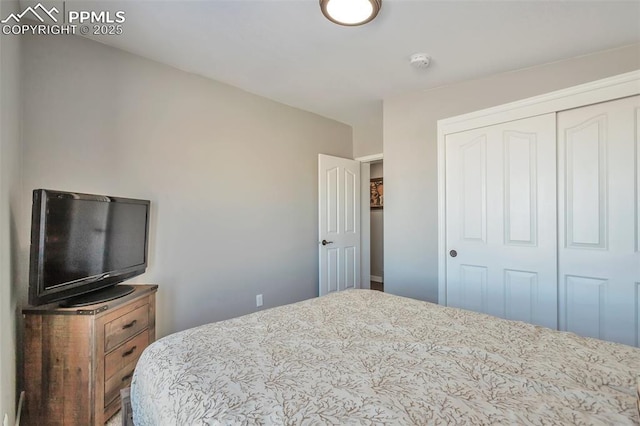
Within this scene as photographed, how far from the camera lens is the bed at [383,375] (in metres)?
0.82

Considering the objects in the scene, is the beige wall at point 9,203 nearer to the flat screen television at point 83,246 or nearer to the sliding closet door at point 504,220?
the flat screen television at point 83,246

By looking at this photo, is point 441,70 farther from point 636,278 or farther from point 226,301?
point 226,301

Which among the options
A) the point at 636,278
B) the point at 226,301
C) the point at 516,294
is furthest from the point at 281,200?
the point at 636,278

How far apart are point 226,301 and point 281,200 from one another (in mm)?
1194

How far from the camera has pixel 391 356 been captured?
1162 millimetres

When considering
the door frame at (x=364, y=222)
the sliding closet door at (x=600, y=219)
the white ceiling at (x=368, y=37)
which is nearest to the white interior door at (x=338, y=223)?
the door frame at (x=364, y=222)

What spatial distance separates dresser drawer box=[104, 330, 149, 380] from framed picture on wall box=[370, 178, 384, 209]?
429cm

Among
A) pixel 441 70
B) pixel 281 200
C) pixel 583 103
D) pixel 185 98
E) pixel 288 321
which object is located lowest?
pixel 288 321

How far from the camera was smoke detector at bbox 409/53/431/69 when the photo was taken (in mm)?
2335

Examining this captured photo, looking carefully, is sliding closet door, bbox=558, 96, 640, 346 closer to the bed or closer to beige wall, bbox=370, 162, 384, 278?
the bed

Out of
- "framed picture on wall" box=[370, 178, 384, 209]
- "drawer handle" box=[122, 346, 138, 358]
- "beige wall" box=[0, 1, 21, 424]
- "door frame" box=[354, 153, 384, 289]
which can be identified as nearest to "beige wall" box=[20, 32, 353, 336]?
"beige wall" box=[0, 1, 21, 424]

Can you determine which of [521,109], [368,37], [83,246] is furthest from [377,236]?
[83,246]

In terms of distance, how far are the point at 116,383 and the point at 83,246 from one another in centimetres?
80

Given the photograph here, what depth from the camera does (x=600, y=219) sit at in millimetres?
2207
